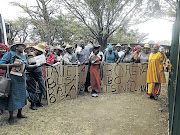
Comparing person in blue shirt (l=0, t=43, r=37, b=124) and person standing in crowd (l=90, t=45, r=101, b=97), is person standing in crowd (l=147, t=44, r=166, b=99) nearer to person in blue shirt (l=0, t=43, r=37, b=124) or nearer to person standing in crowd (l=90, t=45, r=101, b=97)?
person standing in crowd (l=90, t=45, r=101, b=97)

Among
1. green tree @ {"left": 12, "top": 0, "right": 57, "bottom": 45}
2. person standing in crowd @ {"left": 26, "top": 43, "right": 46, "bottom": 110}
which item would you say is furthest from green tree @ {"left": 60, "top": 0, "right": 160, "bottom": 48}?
person standing in crowd @ {"left": 26, "top": 43, "right": 46, "bottom": 110}

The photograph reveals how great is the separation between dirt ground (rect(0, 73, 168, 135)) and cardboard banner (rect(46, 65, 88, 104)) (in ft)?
0.74

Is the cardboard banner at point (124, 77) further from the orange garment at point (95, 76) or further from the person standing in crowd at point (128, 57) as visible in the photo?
the orange garment at point (95, 76)

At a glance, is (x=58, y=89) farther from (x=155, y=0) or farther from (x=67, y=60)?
(x=155, y=0)

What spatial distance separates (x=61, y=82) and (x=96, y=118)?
1681 millimetres

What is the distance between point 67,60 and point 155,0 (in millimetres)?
7871

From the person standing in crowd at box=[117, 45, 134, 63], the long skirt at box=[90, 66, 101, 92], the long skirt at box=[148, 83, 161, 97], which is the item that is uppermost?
the person standing in crowd at box=[117, 45, 134, 63]

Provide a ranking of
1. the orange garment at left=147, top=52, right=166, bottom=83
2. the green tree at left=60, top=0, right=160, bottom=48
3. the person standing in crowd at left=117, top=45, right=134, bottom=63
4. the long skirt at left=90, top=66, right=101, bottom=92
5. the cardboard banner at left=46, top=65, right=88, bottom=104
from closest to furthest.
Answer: the cardboard banner at left=46, top=65, right=88, bottom=104 < the orange garment at left=147, top=52, right=166, bottom=83 < the long skirt at left=90, top=66, right=101, bottom=92 < the person standing in crowd at left=117, top=45, right=134, bottom=63 < the green tree at left=60, top=0, right=160, bottom=48

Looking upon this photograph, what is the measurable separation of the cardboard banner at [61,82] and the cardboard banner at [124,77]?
4.61ft

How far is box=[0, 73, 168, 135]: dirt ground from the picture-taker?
11.0ft

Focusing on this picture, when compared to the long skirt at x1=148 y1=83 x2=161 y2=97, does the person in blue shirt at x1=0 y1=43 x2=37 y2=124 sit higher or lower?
higher

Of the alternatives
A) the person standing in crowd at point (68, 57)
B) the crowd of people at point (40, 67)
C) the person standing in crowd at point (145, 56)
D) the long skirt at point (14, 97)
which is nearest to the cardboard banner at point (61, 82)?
the crowd of people at point (40, 67)

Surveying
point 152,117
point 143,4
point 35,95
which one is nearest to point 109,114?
point 152,117

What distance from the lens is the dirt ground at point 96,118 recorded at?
334 cm
